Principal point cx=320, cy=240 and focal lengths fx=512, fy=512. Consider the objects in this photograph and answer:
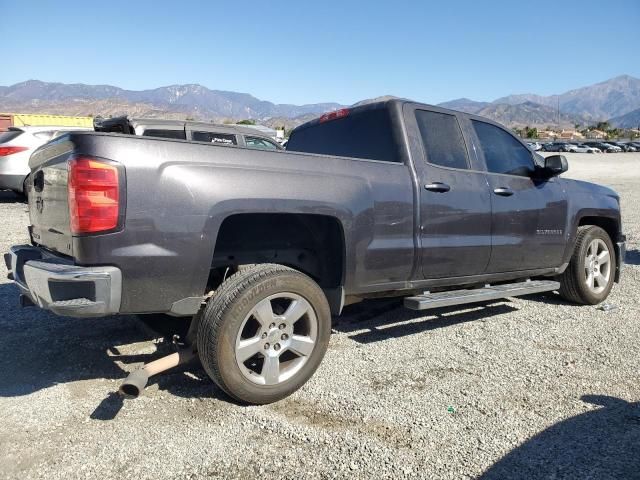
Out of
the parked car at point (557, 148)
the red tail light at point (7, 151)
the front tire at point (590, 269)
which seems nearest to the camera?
the front tire at point (590, 269)

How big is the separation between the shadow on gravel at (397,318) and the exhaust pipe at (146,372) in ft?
5.13

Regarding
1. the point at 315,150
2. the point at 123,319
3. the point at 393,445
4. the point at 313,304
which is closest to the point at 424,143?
the point at 315,150

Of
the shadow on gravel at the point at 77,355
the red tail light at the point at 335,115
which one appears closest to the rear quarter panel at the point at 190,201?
the shadow on gravel at the point at 77,355

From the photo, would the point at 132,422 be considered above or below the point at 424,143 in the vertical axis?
below

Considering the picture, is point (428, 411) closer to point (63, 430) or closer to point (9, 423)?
point (63, 430)

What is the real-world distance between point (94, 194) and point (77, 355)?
170 centimetres

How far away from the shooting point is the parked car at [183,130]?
6.74 meters

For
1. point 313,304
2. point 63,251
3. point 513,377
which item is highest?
point 63,251

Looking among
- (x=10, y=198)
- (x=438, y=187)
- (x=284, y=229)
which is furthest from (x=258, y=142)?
(x=10, y=198)

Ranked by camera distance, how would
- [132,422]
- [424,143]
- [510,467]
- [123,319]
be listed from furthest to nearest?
[123,319]
[424,143]
[132,422]
[510,467]

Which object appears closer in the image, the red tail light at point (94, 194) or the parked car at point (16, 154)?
the red tail light at point (94, 194)

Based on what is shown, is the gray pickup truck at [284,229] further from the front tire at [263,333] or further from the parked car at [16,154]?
the parked car at [16,154]

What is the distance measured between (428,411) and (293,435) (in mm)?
815

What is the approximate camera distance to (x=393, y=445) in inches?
102
